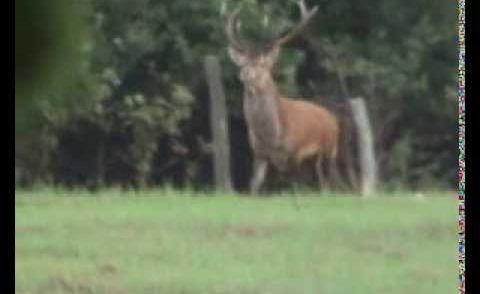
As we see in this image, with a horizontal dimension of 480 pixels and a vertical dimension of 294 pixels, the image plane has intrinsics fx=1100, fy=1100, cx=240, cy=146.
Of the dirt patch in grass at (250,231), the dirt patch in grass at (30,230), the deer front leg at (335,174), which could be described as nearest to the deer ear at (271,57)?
the deer front leg at (335,174)

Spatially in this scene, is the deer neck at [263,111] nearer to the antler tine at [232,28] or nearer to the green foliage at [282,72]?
the green foliage at [282,72]

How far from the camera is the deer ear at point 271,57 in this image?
4570 millimetres

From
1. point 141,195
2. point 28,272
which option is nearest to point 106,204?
point 141,195

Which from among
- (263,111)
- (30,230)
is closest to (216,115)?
(263,111)

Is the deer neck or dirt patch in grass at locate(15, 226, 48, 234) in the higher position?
the deer neck

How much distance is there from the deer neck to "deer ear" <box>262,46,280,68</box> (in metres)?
0.05

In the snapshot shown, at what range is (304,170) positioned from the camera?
467cm

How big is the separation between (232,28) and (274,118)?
0.41 metres

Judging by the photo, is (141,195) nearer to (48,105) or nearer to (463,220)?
(48,105)

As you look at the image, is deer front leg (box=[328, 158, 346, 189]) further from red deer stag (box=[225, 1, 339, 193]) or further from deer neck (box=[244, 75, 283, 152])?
deer neck (box=[244, 75, 283, 152])

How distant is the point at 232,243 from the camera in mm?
4480

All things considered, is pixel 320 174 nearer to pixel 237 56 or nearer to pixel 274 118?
pixel 274 118

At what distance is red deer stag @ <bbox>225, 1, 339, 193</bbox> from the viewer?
456cm

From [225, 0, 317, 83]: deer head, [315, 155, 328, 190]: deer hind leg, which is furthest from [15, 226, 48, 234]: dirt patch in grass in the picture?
[315, 155, 328, 190]: deer hind leg
